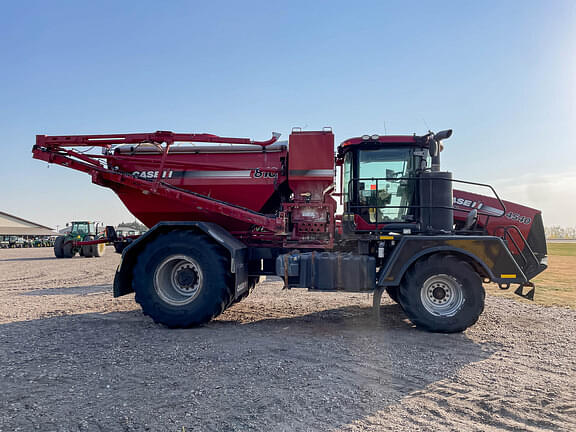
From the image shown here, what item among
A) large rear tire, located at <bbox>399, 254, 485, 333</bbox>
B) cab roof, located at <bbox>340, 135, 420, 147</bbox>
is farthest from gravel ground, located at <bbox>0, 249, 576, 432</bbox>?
cab roof, located at <bbox>340, 135, 420, 147</bbox>

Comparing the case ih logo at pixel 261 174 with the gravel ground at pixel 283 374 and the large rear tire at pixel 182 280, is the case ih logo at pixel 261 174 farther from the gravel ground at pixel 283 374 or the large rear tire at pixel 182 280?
the gravel ground at pixel 283 374

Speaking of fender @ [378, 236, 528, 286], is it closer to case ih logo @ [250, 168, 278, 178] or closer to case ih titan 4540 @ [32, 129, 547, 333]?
case ih titan 4540 @ [32, 129, 547, 333]

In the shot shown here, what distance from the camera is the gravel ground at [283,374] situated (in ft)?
10.4

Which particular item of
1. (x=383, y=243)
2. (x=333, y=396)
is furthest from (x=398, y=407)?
(x=383, y=243)

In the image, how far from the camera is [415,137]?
6.78 m

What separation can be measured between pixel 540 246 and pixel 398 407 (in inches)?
205

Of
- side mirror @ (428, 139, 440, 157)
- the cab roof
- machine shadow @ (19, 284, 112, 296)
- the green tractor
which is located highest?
the cab roof

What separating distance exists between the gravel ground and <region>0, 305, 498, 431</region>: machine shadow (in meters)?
0.02

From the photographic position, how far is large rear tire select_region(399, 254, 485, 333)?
590 cm

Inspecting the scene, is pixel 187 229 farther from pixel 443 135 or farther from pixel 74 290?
pixel 74 290

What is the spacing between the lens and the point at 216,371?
4.20m

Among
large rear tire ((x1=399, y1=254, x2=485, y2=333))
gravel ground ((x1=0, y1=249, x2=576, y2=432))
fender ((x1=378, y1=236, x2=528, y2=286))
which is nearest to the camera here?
gravel ground ((x1=0, y1=249, x2=576, y2=432))

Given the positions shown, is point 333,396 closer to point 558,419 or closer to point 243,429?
point 243,429

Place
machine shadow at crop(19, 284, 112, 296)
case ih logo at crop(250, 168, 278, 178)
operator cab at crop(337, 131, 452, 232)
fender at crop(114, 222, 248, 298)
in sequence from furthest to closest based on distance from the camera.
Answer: machine shadow at crop(19, 284, 112, 296)
case ih logo at crop(250, 168, 278, 178)
operator cab at crop(337, 131, 452, 232)
fender at crop(114, 222, 248, 298)
